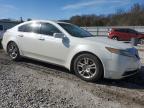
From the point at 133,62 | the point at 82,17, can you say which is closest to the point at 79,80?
the point at 133,62

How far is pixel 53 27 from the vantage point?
24.9ft

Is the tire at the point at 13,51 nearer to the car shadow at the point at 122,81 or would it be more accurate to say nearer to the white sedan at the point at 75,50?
the white sedan at the point at 75,50

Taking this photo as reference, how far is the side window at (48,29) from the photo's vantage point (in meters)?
7.50

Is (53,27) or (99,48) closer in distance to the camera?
Result: (99,48)

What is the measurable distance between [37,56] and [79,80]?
1787 millimetres

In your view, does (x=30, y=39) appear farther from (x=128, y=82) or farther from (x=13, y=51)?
(x=128, y=82)

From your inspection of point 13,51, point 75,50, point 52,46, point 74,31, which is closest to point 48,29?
point 52,46

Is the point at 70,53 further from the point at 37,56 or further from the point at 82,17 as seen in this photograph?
the point at 82,17

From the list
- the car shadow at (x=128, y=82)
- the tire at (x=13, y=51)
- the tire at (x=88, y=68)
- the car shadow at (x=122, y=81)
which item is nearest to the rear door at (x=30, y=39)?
the tire at (x=13, y=51)

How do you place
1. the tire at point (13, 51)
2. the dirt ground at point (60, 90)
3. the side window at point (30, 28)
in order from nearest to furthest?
the dirt ground at point (60, 90)
the side window at point (30, 28)
the tire at point (13, 51)

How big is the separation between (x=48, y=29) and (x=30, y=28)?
0.79m

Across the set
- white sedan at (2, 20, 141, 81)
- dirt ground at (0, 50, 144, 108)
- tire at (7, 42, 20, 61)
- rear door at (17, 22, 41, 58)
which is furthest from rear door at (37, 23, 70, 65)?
tire at (7, 42, 20, 61)

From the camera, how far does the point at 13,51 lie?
28.5 feet

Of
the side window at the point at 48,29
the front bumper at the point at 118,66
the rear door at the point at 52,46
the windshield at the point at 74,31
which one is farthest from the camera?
the side window at the point at 48,29
